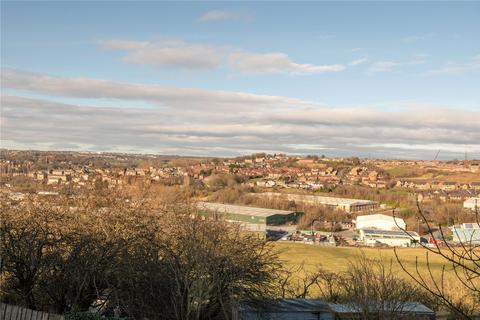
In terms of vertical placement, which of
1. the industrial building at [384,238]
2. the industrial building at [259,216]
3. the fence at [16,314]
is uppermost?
the fence at [16,314]

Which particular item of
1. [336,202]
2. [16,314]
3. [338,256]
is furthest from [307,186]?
[16,314]

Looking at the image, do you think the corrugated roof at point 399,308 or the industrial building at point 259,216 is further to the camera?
the industrial building at point 259,216

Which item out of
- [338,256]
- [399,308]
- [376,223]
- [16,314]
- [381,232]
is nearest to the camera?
[16,314]

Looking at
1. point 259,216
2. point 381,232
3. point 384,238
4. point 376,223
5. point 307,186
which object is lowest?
point 384,238

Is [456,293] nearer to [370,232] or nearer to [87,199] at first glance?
[87,199]

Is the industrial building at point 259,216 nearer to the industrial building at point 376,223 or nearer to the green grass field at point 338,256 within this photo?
the green grass field at point 338,256

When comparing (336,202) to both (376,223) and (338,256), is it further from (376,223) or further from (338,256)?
(338,256)

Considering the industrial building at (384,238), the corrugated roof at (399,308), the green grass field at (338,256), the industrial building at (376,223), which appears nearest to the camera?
the corrugated roof at (399,308)

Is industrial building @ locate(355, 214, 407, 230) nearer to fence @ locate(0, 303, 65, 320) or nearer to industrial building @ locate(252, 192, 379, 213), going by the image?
industrial building @ locate(252, 192, 379, 213)

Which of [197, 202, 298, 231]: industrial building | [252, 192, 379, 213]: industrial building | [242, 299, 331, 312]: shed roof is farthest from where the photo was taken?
[252, 192, 379, 213]: industrial building

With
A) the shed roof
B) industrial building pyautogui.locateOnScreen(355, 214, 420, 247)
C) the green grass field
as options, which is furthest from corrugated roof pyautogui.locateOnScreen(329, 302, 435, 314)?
industrial building pyautogui.locateOnScreen(355, 214, 420, 247)

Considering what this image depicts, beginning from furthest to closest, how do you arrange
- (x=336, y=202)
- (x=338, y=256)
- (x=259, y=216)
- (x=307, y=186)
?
(x=307, y=186)
(x=336, y=202)
(x=259, y=216)
(x=338, y=256)

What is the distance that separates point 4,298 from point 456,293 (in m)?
17.8

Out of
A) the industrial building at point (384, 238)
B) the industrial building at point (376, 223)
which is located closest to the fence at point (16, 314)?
the industrial building at point (384, 238)
